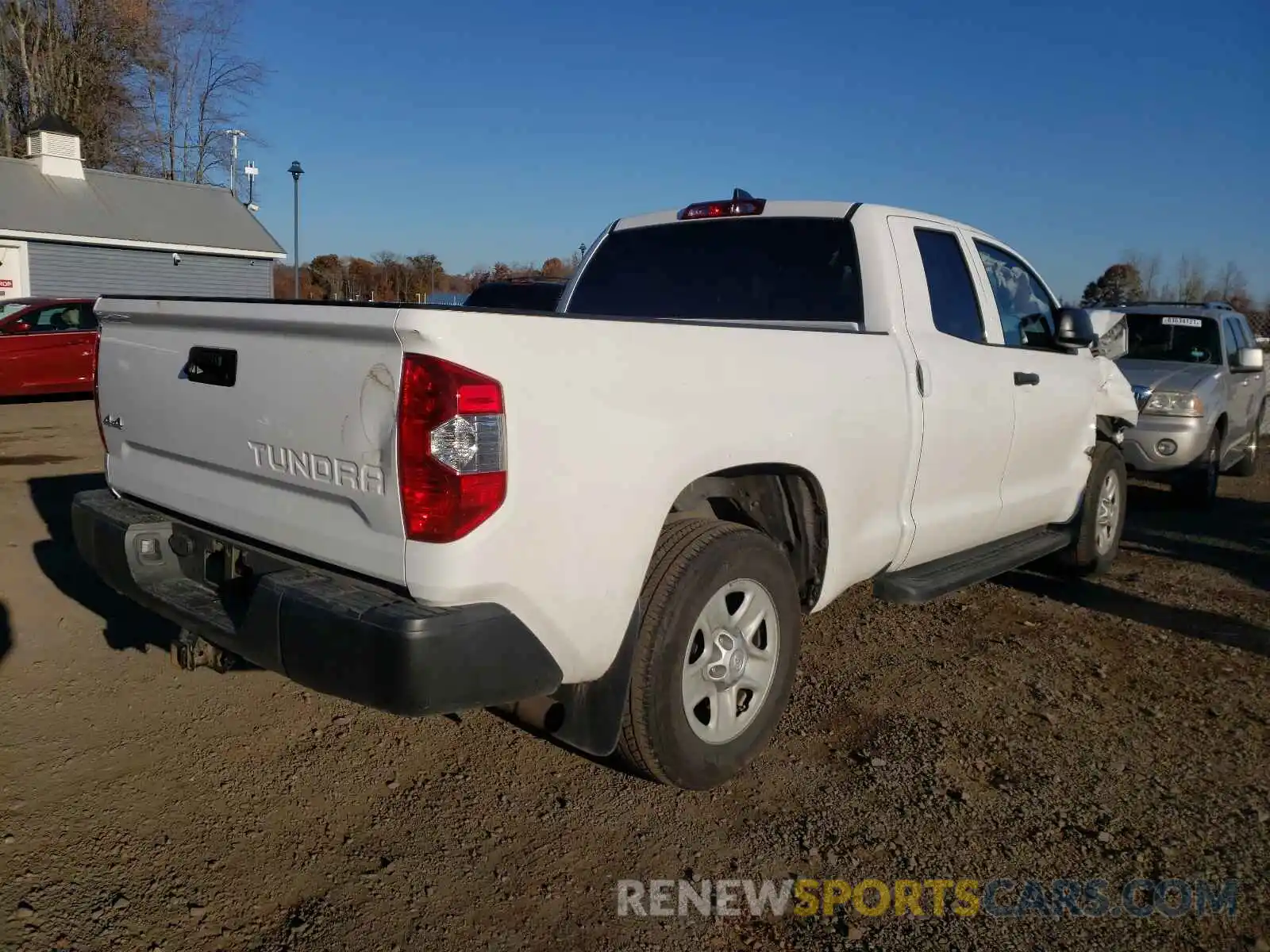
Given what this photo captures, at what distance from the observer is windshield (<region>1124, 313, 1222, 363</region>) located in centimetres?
928

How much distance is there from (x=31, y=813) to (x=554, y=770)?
1633 mm

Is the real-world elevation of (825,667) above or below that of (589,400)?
below

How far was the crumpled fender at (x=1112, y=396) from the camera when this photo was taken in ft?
18.4

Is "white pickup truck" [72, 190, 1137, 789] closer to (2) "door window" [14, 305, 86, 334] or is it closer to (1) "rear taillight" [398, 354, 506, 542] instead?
(1) "rear taillight" [398, 354, 506, 542]

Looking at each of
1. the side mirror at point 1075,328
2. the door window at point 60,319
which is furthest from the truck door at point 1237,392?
the door window at point 60,319

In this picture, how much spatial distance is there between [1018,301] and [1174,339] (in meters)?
5.52

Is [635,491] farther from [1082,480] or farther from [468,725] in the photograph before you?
[1082,480]

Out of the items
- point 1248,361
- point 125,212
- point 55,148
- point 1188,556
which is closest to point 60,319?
point 125,212

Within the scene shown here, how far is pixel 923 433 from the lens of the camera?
3.89 m

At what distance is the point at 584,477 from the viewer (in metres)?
2.56

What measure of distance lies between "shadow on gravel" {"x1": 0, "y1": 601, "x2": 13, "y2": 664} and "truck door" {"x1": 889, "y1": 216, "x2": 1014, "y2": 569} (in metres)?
3.91

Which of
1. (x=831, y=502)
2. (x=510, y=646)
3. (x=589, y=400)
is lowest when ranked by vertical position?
(x=510, y=646)

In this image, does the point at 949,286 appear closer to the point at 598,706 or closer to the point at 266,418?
the point at 598,706

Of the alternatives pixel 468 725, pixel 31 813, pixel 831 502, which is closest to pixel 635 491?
pixel 831 502
